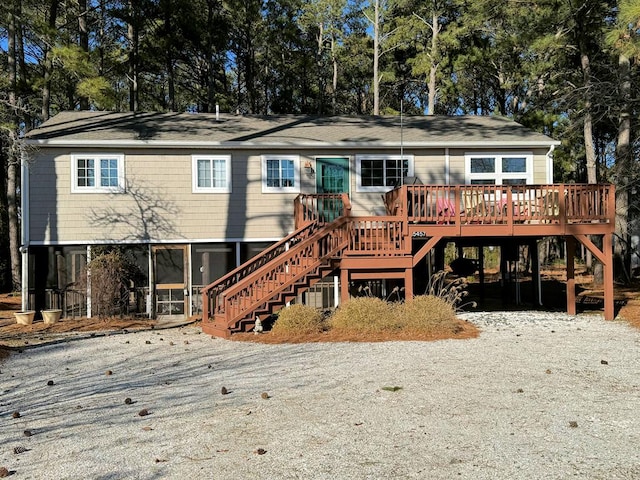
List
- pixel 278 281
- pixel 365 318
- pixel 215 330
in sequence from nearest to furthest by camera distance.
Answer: pixel 365 318, pixel 215 330, pixel 278 281

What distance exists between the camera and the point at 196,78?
32.5m

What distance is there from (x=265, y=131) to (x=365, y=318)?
24.7 feet

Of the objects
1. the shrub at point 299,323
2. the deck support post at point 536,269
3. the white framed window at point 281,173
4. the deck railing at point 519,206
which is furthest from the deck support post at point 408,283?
the deck support post at point 536,269

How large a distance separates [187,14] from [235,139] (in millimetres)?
14475

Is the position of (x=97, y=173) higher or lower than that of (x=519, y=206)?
higher

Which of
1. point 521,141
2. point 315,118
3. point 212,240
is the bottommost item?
point 212,240

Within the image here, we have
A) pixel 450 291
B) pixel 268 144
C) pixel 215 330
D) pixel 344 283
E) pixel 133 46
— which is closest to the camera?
pixel 215 330

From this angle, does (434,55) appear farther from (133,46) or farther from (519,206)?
(519,206)

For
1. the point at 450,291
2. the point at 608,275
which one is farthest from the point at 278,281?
the point at 608,275

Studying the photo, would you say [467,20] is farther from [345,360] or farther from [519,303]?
[345,360]

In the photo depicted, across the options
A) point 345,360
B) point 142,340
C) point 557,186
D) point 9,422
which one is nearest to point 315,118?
point 557,186

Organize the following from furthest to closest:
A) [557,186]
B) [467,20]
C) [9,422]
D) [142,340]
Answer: [467,20]
[557,186]
[142,340]
[9,422]

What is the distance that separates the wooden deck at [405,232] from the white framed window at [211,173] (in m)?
2.93

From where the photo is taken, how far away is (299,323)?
11.5m
